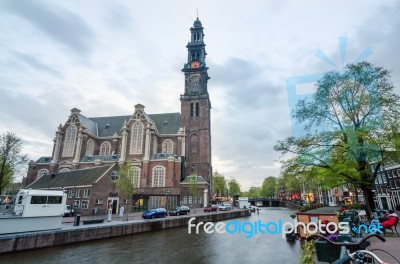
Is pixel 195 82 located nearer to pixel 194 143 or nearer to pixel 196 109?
pixel 196 109

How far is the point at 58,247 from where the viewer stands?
18.2 metres

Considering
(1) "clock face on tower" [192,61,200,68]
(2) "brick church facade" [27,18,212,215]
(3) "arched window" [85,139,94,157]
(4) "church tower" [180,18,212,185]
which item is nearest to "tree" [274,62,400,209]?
(2) "brick church facade" [27,18,212,215]

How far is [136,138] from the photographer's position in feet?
194

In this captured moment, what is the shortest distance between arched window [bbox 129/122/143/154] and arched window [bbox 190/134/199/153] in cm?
1313

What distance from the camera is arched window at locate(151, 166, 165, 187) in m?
53.8

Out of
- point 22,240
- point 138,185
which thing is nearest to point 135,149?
point 138,185

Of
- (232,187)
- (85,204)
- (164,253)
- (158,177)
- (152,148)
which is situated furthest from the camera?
(232,187)

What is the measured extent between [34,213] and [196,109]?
49.9m

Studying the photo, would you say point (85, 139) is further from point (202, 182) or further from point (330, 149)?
point (330, 149)

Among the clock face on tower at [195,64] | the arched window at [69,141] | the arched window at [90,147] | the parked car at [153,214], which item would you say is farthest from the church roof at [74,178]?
the clock face on tower at [195,64]

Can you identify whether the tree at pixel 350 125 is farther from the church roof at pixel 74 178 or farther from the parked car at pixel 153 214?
the church roof at pixel 74 178

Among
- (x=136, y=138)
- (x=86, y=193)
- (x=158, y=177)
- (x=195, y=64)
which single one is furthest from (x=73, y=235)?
(x=195, y=64)

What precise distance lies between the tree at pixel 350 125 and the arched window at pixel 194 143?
42448mm

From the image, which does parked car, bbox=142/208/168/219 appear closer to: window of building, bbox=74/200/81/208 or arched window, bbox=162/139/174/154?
window of building, bbox=74/200/81/208
